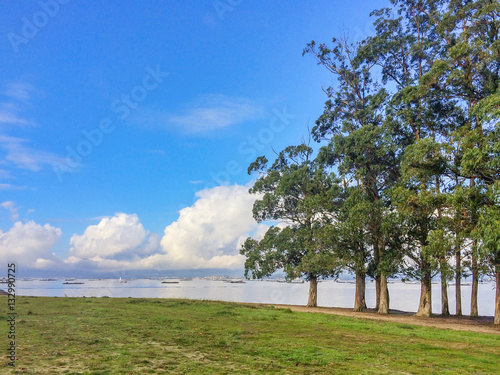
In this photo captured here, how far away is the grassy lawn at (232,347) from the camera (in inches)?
362

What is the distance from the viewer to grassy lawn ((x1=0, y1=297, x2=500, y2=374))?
9.19 m

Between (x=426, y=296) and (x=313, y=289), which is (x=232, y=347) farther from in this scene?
(x=313, y=289)

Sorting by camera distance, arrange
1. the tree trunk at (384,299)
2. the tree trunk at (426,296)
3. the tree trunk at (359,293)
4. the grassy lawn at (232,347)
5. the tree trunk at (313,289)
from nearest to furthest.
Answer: the grassy lawn at (232,347), the tree trunk at (426,296), the tree trunk at (384,299), the tree trunk at (359,293), the tree trunk at (313,289)

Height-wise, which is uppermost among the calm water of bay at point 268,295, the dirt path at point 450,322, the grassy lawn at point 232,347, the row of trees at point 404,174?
the row of trees at point 404,174

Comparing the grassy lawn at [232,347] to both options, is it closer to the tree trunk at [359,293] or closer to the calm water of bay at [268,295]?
the calm water of bay at [268,295]

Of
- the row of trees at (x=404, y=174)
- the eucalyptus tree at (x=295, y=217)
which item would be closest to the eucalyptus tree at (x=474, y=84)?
the row of trees at (x=404, y=174)

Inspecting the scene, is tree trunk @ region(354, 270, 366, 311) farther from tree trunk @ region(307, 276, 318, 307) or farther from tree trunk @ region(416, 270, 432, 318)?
tree trunk @ region(416, 270, 432, 318)

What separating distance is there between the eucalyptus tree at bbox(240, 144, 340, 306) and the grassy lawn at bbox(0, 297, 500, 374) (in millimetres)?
11151

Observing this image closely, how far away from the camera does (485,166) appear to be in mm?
18875

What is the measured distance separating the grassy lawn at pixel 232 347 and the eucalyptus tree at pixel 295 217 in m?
11.2

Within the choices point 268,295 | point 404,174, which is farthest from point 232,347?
point 268,295

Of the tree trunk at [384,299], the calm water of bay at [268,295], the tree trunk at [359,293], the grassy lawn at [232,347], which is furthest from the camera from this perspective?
the calm water of bay at [268,295]

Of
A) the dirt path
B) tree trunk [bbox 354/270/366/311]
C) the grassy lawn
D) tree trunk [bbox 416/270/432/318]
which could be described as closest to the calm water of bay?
the dirt path

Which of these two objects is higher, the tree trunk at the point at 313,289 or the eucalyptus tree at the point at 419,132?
the eucalyptus tree at the point at 419,132
